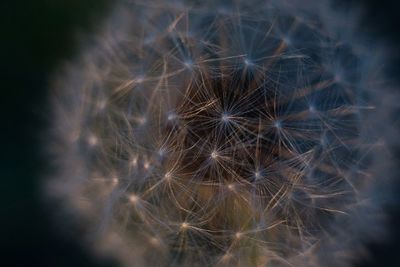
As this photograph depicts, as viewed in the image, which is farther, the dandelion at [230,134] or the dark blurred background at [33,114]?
the dark blurred background at [33,114]

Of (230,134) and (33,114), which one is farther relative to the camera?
(33,114)

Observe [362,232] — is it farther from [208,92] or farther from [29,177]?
[29,177]

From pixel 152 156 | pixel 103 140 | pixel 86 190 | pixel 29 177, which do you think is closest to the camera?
pixel 152 156

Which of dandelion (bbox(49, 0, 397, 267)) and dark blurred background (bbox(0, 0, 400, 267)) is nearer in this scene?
dandelion (bbox(49, 0, 397, 267))

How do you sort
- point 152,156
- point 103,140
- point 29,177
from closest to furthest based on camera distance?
point 152,156, point 103,140, point 29,177

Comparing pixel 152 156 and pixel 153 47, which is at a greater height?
pixel 153 47

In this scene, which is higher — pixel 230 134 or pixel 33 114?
pixel 230 134

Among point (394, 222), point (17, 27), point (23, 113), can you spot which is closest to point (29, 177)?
point (23, 113)

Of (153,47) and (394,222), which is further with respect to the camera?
(394,222)
